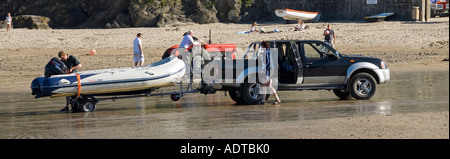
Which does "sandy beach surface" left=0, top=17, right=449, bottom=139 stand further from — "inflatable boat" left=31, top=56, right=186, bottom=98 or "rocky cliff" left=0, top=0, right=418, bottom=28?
"inflatable boat" left=31, top=56, right=186, bottom=98

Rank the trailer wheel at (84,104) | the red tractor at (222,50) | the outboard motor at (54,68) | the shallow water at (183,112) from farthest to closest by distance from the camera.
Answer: the red tractor at (222,50)
the trailer wheel at (84,104)
the outboard motor at (54,68)
the shallow water at (183,112)

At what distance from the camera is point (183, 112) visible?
16.2 metres

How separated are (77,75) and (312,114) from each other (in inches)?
193

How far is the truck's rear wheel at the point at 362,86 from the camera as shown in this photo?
56.8 feet

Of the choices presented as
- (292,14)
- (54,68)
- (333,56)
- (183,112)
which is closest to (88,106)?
(54,68)

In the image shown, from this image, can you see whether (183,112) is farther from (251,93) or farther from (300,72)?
(300,72)

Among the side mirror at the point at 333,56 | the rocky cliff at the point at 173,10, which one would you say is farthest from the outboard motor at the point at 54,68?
the rocky cliff at the point at 173,10

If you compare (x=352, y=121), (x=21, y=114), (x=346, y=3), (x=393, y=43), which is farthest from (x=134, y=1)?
(x=352, y=121)

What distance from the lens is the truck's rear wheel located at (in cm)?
1732

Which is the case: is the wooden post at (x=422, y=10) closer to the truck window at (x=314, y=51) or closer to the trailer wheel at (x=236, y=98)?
the truck window at (x=314, y=51)

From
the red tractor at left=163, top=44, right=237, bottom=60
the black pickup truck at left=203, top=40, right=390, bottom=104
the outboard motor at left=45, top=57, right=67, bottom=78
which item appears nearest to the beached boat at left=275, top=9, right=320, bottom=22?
the red tractor at left=163, top=44, right=237, bottom=60

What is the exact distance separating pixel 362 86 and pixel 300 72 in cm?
151

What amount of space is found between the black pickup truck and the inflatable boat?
967 millimetres

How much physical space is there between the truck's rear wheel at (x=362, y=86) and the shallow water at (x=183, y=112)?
206mm
